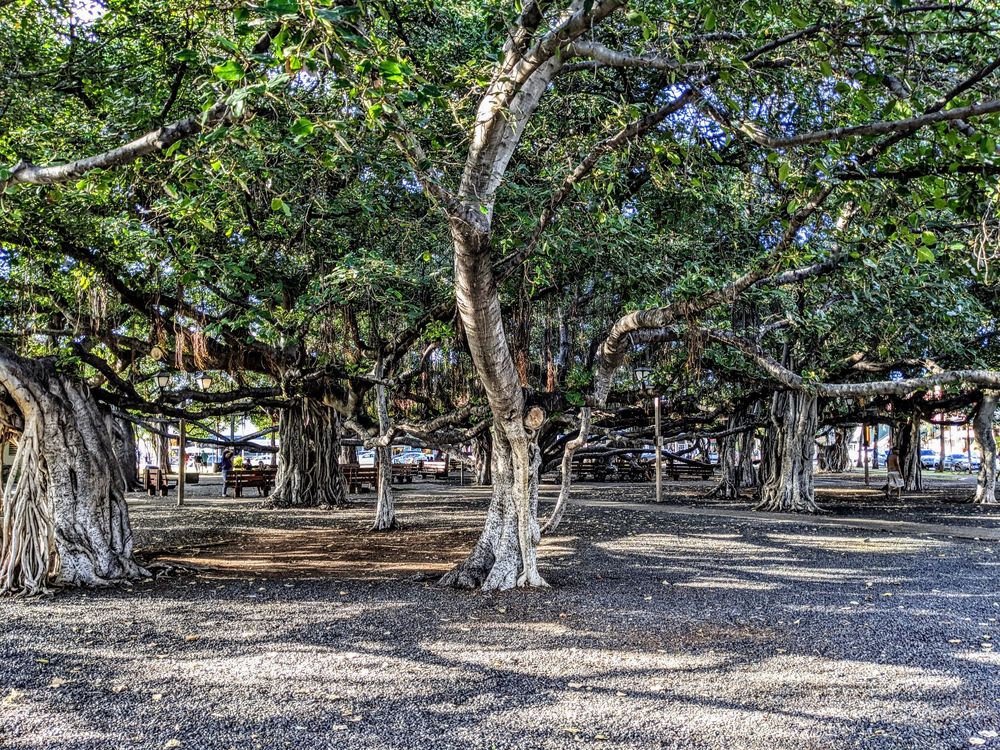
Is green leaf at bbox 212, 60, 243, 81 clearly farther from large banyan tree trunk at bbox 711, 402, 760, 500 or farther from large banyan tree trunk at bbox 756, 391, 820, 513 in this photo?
large banyan tree trunk at bbox 711, 402, 760, 500

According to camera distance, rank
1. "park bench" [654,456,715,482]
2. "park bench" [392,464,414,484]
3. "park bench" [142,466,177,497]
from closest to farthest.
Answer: "park bench" [142,466,177,497] → "park bench" [392,464,414,484] → "park bench" [654,456,715,482]

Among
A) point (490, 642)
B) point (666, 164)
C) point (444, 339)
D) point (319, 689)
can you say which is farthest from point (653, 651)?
point (444, 339)

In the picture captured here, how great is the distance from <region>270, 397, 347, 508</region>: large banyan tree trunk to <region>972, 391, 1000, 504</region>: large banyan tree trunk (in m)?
15.6

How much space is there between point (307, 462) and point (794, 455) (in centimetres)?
1158

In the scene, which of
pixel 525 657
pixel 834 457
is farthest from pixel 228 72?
pixel 834 457

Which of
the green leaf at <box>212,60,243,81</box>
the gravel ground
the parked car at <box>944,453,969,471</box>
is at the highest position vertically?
the green leaf at <box>212,60,243,81</box>

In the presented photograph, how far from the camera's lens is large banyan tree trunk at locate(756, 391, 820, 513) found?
17.7 m

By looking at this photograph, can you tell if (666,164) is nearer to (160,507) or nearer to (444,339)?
(444,339)

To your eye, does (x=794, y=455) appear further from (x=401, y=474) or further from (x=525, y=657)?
(x=401, y=474)

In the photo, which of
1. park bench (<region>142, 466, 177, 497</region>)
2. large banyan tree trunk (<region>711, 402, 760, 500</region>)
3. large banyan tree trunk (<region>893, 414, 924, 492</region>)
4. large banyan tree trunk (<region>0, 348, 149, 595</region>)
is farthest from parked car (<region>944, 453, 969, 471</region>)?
large banyan tree trunk (<region>0, 348, 149, 595</region>)

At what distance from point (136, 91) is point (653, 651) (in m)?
7.68

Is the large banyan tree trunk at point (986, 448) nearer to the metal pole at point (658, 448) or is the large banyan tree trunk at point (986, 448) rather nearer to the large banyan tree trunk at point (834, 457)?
the metal pole at point (658, 448)

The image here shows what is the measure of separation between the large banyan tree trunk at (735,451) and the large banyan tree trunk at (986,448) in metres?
5.15

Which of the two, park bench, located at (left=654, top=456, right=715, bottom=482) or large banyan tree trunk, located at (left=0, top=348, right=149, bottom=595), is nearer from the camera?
large banyan tree trunk, located at (left=0, top=348, right=149, bottom=595)
